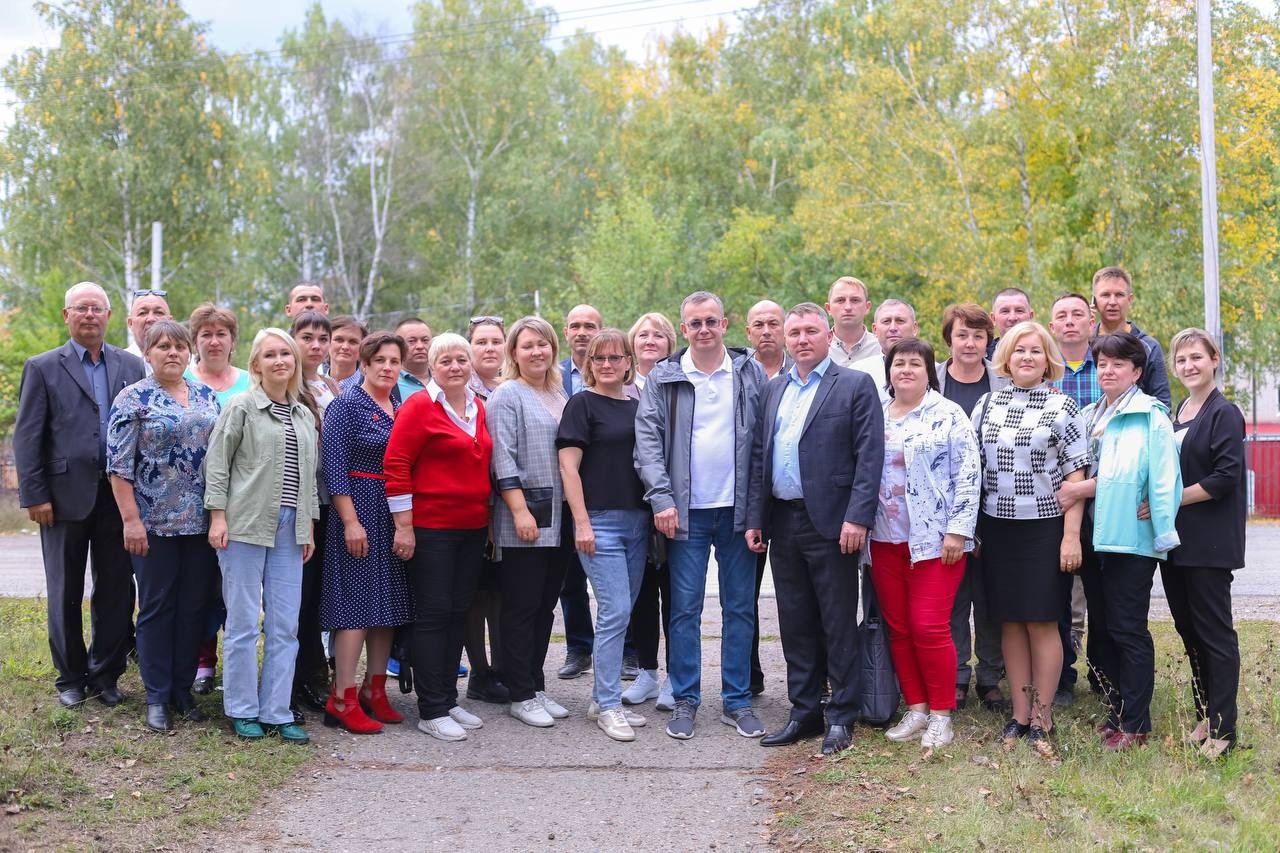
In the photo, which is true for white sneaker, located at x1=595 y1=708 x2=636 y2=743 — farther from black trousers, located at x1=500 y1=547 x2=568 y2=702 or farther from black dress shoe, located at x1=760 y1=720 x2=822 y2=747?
black dress shoe, located at x1=760 y1=720 x2=822 y2=747

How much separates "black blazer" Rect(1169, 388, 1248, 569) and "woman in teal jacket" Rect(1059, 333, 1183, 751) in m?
0.10

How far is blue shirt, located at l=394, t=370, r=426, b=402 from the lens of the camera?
6844 millimetres

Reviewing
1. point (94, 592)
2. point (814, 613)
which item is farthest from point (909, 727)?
point (94, 592)

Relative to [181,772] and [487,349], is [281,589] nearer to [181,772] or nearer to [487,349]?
[181,772]

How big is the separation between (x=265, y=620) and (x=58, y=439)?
4.99ft

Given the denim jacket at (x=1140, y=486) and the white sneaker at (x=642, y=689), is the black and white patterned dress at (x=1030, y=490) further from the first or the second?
the white sneaker at (x=642, y=689)

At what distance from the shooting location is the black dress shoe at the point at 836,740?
588 centimetres

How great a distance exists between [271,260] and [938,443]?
33.2 metres

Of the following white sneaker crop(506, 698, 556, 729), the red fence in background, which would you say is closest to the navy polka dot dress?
white sneaker crop(506, 698, 556, 729)

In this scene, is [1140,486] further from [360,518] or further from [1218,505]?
[360,518]

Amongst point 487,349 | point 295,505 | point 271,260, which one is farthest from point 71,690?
point 271,260

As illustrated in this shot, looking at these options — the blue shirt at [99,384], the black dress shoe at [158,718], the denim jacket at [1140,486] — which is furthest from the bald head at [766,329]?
the black dress shoe at [158,718]

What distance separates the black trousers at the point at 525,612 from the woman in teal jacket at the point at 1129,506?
2799 millimetres

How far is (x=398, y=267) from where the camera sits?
37375 millimetres
